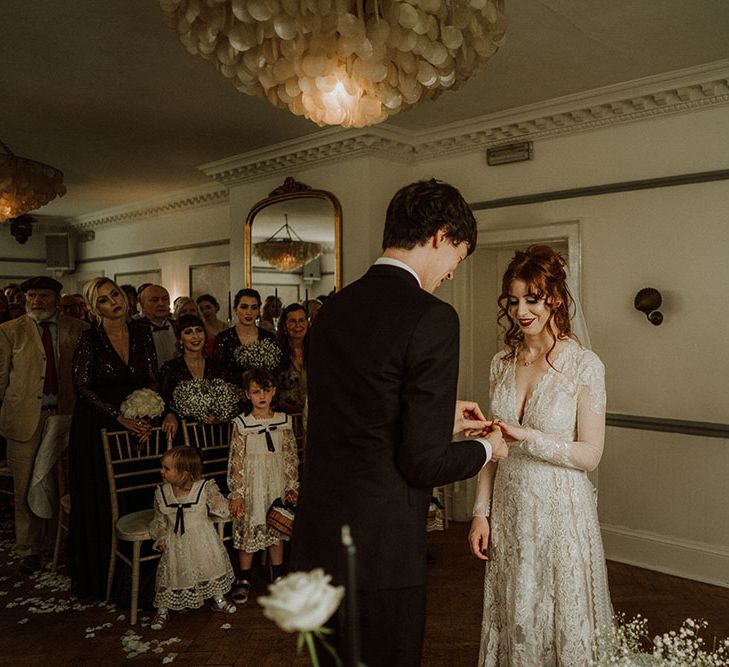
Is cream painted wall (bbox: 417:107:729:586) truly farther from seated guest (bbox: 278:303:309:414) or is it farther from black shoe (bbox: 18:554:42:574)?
black shoe (bbox: 18:554:42:574)

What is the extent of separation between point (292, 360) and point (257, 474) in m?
1.15

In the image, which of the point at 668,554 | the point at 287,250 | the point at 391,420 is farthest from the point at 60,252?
the point at 391,420

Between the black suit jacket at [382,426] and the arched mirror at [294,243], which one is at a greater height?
the arched mirror at [294,243]

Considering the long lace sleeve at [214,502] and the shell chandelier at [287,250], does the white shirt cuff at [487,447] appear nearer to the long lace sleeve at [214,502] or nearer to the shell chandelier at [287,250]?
the long lace sleeve at [214,502]

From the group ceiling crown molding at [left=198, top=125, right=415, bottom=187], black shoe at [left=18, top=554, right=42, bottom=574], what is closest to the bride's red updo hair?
ceiling crown molding at [left=198, top=125, right=415, bottom=187]

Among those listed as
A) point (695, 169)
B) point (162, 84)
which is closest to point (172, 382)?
point (162, 84)

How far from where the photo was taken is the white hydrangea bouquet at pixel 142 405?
365 centimetres

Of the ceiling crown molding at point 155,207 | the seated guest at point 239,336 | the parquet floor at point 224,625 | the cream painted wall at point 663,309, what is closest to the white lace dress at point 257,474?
the parquet floor at point 224,625

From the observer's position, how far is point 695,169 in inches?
156

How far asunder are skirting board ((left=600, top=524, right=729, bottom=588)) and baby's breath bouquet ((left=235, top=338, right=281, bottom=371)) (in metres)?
2.51

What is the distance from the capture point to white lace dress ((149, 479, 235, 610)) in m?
3.34

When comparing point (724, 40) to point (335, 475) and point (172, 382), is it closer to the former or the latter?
point (335, 475)

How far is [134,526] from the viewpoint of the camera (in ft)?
11.3

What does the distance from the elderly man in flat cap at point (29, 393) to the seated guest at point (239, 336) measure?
107 centimetres
